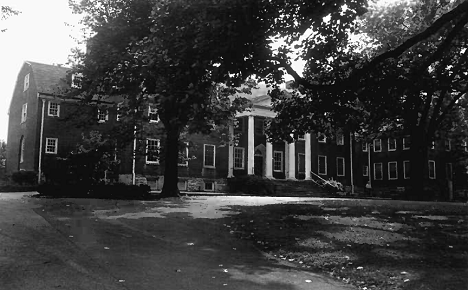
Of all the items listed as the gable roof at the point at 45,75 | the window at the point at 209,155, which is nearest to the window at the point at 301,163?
the window at the point at 209,155

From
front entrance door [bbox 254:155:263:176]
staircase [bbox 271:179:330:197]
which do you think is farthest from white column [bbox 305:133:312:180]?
front entrance door [bbox 254:155:263:176]

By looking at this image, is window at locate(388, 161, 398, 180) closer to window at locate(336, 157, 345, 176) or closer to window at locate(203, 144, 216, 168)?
window at locate(336, 157, 345, 176)

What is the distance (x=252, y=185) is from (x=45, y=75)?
780 inches

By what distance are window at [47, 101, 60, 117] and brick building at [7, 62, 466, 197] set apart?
→ 0.08 meters

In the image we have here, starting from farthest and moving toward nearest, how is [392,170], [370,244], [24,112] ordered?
[392,170] → [24,112] → [370,244]

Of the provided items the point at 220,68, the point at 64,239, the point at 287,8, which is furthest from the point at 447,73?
the point at 64,239

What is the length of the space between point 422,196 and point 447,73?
36.8 feet

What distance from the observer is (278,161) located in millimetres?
47125

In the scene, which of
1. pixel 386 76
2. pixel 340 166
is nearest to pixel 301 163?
pixel 340 166

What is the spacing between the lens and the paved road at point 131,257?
687 centimetres

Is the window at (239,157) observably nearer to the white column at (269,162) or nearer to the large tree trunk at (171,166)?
the white column at (269,162)

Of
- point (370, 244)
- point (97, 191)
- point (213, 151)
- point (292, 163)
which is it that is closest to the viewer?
point (370, 244)

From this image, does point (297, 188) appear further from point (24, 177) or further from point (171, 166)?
point (24, 177)

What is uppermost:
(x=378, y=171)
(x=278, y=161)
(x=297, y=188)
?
(x=278, y=161)
